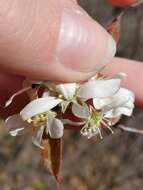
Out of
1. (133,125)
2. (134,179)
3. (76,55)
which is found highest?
(76,55)

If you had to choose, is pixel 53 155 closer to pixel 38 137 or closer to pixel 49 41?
pixel 38 137

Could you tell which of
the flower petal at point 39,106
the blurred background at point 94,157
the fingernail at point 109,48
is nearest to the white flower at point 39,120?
the flower petal at point 39,106

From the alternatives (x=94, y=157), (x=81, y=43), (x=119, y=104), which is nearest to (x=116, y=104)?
(x=119, y=104)

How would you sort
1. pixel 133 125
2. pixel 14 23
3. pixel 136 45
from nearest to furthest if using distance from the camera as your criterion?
pixel 14 23, pixel 133 125, pixel 136 45

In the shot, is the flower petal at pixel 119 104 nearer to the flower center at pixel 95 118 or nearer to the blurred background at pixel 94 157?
the flower center at pixel 95 118

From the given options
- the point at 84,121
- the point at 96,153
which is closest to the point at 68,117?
the point at 84,121

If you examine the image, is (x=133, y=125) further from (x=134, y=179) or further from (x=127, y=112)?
(x=127, y=112)

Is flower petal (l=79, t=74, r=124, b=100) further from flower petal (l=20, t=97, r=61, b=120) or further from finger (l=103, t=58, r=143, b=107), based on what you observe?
finger (l=103, t=58, r=143, b=107)
